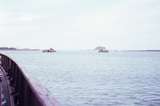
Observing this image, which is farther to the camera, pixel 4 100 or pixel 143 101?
pixel 143 101

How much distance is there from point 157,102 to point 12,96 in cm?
1783

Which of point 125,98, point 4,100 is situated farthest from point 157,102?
point 4,100

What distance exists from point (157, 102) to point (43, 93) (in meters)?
21.6

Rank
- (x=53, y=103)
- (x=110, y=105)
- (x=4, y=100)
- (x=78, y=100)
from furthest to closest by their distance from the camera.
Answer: (x=78, y=100)
(x=110, y=105)
(x=4, y=100)
(x=53, y=103)

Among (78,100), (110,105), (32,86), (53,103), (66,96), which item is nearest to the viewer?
(53,103)

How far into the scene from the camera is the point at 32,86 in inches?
190

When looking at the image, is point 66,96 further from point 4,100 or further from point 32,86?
point 32,86

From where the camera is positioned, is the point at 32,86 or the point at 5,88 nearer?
the point at 32,86

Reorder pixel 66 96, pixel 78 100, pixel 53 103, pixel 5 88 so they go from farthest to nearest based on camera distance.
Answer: pixel 66 96 → pixel 78 100 → pixel 5 88 → pixel 53 103

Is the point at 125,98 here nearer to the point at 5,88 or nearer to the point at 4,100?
the point at 5,88

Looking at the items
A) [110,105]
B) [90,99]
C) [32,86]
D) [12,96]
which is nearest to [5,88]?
[12,96]

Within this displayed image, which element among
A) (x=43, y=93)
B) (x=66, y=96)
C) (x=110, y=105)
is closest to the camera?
(x=43, y=93)

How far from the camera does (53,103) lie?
353cm

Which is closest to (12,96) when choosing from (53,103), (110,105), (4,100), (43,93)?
(4,100)
